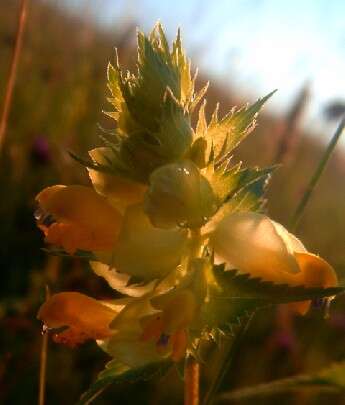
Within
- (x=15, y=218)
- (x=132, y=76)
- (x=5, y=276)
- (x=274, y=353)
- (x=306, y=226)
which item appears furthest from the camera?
(x=306, y=226)

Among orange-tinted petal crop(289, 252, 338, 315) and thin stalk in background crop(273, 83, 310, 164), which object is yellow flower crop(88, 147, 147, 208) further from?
thin stalk in background crop(273, 83, 310, 164)

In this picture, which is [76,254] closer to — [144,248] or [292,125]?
[144,248]

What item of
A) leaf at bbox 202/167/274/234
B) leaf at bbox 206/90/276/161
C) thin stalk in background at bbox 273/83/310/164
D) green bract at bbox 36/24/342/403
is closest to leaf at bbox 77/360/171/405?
green bract at bbox 36/24/342/403

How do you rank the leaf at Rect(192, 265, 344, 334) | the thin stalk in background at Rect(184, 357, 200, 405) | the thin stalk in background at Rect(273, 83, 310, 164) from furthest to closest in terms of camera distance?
the thin stalk in background at Rect(273, 83, 310, 164) < the thin stalk in background at Rect(184, 357, 200, 405) < the leaf at Rect(192, 265, 344, 334)

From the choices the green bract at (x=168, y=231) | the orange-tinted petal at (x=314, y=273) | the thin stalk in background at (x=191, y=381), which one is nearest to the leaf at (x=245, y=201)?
the green bract at (x=168, y=231)

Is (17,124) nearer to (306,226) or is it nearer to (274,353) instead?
(306,226)

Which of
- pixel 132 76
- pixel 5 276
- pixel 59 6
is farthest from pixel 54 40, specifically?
pixel 132 76
